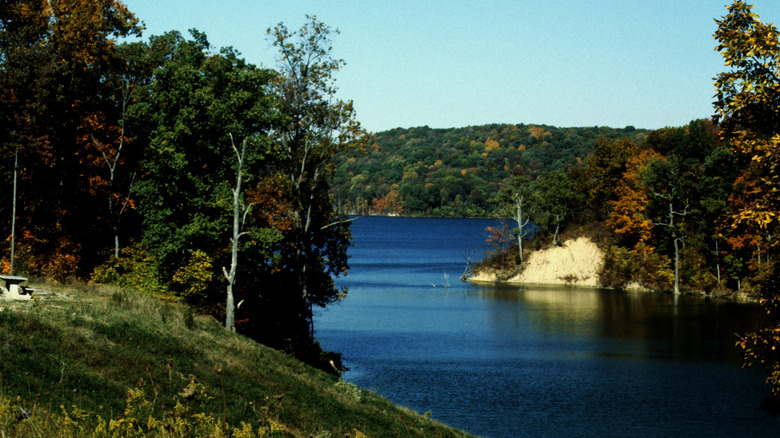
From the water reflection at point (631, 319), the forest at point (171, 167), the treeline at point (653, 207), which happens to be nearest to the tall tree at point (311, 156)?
the forest at point (171, 167)

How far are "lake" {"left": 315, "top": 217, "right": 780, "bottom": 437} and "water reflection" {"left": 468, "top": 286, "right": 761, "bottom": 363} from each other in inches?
4.1

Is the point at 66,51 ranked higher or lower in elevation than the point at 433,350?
higher

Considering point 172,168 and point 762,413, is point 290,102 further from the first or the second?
point 762,413

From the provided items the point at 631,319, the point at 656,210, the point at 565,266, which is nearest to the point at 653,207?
the point at 656,210

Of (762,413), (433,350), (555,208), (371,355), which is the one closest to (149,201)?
(371,355)

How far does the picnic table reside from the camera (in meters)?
23.3

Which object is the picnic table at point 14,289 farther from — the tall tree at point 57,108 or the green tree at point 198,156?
the tall tree at point 57,108

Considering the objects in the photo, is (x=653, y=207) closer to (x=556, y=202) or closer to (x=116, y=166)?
(x=556, y=202)

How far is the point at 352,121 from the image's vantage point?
1751 inches

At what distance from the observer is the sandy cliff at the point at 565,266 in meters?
91.2

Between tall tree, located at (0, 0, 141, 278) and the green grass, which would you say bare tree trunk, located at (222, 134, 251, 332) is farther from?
Result: tall tree, located at (0, 0, 141, 278)

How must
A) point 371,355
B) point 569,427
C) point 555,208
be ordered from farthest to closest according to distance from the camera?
point 555,208
point 371,355
point 569,427

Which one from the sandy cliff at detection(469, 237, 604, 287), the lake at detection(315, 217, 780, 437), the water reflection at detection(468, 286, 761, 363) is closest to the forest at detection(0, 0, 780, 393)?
the lake at detection(315, 217, 780, 437)

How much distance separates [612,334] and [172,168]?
117 ft
